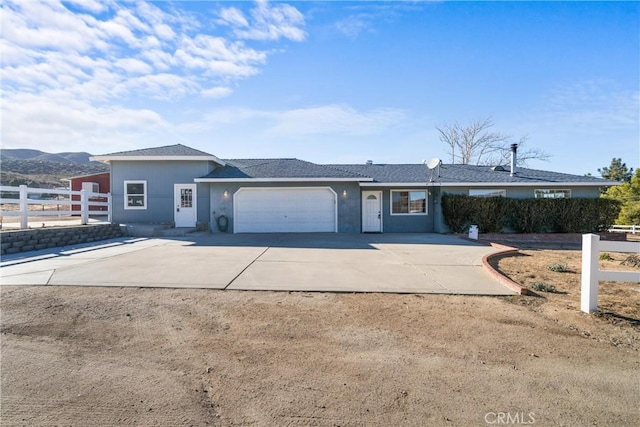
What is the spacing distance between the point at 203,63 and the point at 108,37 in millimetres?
2897

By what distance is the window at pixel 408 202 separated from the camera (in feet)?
54.4

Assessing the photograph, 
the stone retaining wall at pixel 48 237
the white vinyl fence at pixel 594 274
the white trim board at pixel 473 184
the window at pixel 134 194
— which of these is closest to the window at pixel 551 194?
the white trim board at pixel 473 184

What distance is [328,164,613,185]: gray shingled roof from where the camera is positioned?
1648cm

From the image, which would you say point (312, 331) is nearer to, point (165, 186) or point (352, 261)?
point (352, 261)

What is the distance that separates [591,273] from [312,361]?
4277 mm

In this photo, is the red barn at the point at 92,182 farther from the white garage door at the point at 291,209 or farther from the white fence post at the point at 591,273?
the white fence post at the point at 591,273

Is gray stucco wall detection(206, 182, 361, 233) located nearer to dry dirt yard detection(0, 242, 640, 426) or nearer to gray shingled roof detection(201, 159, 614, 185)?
gray shingled roof detection(201, 159, 614, 185)

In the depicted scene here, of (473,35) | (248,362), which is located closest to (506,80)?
(473,35)

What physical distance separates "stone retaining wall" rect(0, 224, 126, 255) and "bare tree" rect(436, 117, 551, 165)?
111ft

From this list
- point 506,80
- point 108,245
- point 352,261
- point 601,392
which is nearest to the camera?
point 601,392

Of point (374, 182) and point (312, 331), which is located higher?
point (374, 182)

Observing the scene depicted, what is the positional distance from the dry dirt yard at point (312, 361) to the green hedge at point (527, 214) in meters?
10.7

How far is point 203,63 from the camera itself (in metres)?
11.6

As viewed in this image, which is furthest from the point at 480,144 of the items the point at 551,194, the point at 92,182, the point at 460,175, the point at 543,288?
the point at 92,182
